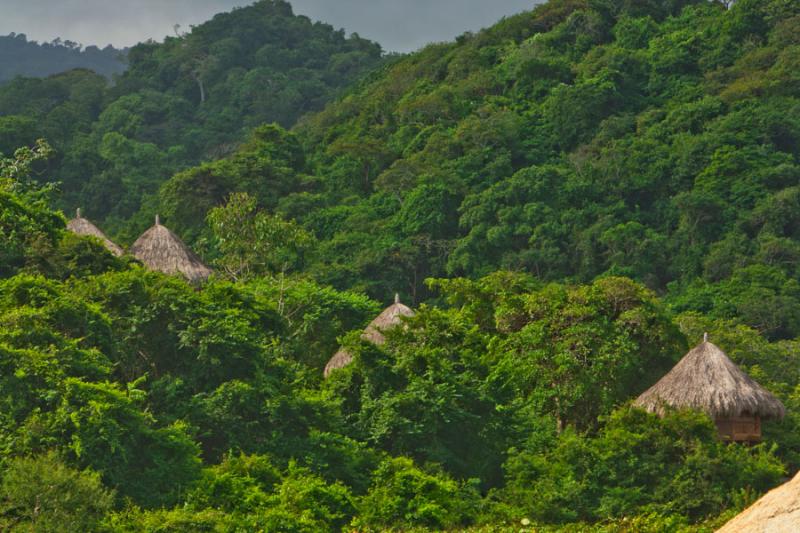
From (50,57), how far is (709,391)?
95.0 m

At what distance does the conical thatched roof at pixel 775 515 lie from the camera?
7.03m

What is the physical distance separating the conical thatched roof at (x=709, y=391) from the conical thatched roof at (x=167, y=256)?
814 centimetres

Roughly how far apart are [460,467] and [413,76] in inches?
1217

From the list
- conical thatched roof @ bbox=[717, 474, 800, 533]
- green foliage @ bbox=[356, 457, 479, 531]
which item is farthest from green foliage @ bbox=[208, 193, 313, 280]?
conical thatched roof @ bbox=[717, 474, 800, 533]

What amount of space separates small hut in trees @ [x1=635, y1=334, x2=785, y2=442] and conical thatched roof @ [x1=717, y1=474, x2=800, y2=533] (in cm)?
1121

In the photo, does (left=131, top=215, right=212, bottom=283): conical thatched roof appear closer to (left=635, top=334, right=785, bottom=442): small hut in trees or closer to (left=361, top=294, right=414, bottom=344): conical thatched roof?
(left=361, top=294, right=414, bottom=344): conical thatched roof

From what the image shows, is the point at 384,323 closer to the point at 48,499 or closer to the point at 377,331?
the point at 377,331

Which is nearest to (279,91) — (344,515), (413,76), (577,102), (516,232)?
(413,76)

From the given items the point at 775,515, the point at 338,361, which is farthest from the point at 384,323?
the point at 775,515

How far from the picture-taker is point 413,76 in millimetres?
47906

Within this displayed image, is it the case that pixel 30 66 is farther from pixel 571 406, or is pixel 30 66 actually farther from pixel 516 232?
pixel 571 406

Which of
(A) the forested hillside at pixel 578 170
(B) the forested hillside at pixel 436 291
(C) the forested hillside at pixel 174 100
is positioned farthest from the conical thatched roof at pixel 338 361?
(C) the forested hillside at pixel 174 100

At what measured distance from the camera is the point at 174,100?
5759 cm

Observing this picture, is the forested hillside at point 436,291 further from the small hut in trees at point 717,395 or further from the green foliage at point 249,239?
the small hut in trees at point 717,395
